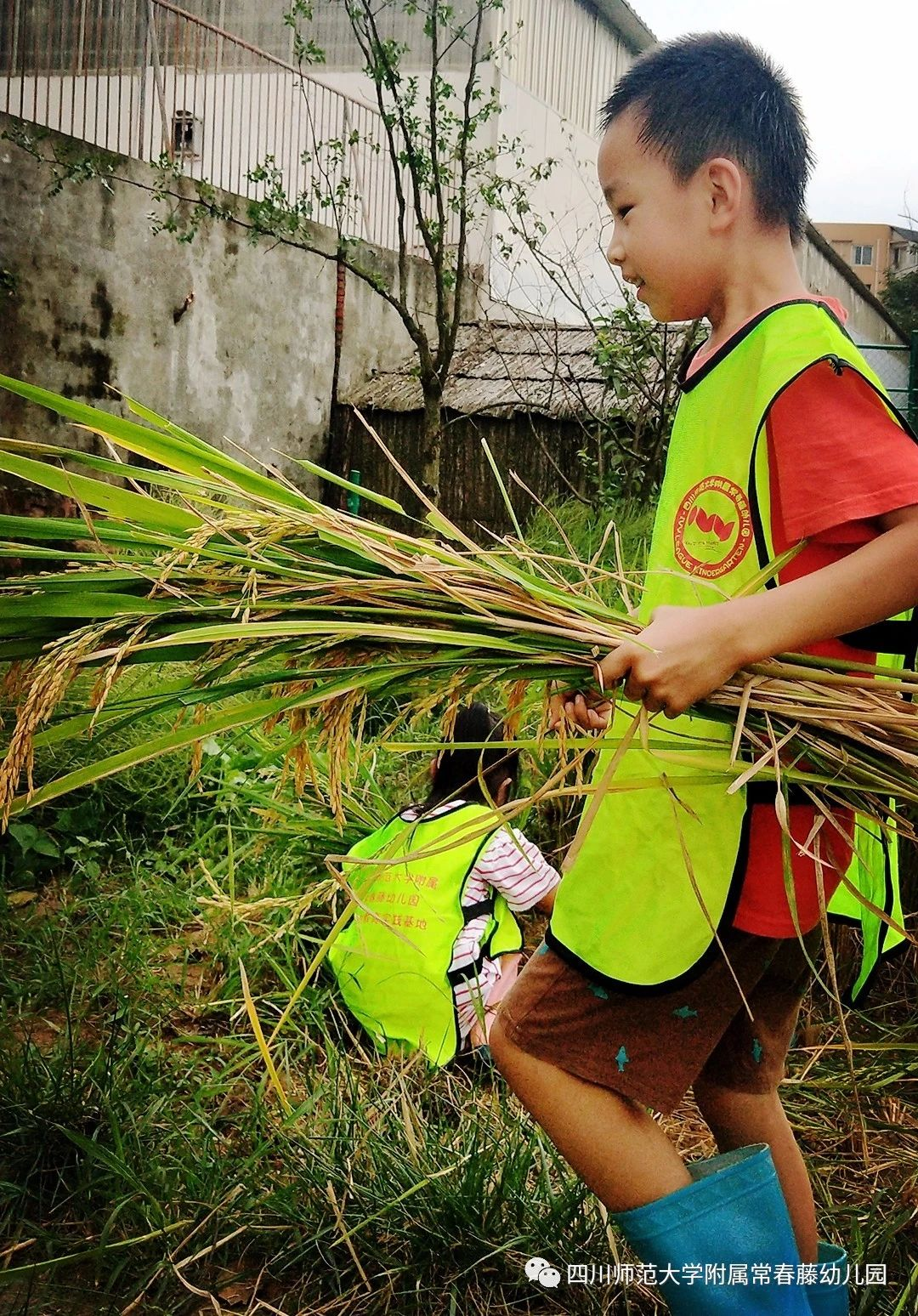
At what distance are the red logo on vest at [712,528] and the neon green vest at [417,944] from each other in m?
1.14

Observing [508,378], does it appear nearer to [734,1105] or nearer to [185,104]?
[185,104]

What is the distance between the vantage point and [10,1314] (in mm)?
1763

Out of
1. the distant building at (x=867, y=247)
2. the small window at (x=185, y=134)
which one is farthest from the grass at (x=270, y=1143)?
the distant building at (x=867, y=247)

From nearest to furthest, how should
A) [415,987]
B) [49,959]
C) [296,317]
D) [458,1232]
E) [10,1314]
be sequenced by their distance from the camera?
[10,1314], [458,1232], [415,987], [49,959], [296,317]

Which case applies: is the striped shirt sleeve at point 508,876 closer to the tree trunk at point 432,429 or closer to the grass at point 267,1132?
the grass at point 267,1132

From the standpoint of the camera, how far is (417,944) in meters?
2.52

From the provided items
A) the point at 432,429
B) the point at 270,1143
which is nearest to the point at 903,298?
the point at 432,429

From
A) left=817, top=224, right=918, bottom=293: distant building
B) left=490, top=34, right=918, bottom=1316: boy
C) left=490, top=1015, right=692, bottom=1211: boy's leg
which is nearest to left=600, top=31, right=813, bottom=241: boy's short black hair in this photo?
left=490, top=34, right=918, bottom=1316: boy

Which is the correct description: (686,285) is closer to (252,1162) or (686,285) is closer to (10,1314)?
(252,1162)

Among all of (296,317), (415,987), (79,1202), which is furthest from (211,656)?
(296,317)

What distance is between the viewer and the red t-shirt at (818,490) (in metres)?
1.27

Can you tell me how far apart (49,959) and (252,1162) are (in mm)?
914

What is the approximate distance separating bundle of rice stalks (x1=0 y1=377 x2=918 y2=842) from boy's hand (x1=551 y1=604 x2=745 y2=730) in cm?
6

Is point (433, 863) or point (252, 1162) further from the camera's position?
point (433, 863)
